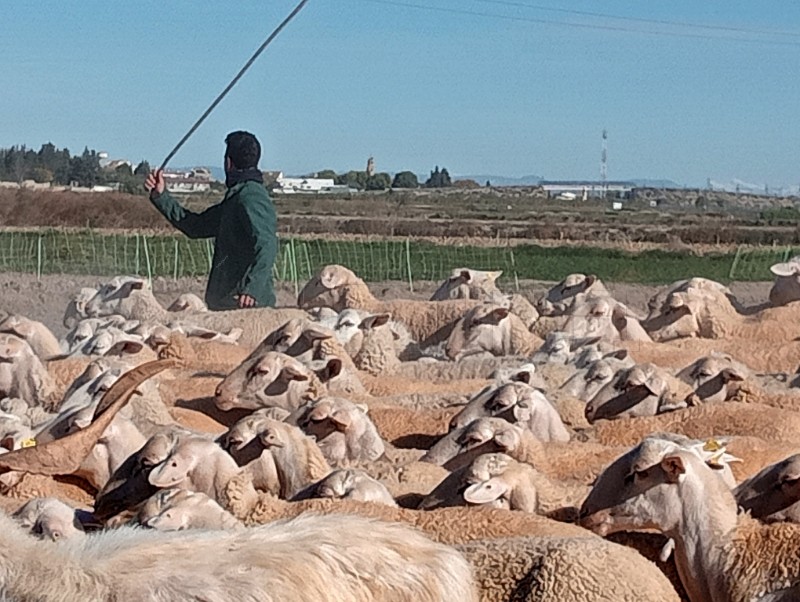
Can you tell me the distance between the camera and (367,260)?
2956 centimetres

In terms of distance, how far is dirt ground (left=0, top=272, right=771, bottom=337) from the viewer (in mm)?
18172

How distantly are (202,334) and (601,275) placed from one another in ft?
59.3

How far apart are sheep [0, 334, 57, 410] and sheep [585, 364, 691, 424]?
347cm

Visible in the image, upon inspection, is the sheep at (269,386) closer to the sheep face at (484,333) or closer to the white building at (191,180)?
the sheep face at (484,333)

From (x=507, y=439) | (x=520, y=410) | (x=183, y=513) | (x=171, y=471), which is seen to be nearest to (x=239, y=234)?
(x=520, y=410)

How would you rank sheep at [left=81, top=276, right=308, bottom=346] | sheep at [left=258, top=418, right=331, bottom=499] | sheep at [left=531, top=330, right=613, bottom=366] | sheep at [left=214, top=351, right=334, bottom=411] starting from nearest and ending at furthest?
sheep at [left=258, top=418, right=331, bottom=499]
sheep at [left=214, top=351, right=334, bottom=411]
sheep at [left=531, top=330, right=613, bottom=366]
sheep at [left=81, top=276, right=308, bottom=346]

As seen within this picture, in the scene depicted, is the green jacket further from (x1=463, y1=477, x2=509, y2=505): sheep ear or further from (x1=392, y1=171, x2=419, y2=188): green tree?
(x1=392, y1=171, x2=419, y2=188): green tree

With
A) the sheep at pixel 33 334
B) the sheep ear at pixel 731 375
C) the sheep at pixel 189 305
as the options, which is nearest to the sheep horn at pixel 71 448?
the sheep ear at pixel 731 375

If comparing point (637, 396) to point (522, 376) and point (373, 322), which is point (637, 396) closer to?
point (522, 376)

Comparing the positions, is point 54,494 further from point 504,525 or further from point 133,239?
point 133,239

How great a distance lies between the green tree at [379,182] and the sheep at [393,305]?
281 feet

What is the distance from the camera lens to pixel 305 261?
25.6 m

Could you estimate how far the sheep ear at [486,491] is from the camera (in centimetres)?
593

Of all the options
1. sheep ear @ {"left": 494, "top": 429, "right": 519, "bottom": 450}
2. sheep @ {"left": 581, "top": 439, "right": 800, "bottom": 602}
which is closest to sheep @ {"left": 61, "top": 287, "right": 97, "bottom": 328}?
sheep ear @ {"left": 494, "top": 429, "right": 519, "bottom": 450}
